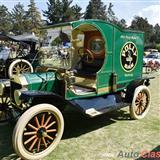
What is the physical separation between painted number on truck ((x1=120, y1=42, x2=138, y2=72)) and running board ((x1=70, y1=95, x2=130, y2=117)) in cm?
78

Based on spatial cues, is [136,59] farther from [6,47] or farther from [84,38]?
[6,47]

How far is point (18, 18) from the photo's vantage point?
68.2m

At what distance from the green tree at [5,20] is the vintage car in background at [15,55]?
5046 centimetres

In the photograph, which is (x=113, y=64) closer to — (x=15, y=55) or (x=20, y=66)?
(x=20, y=66)

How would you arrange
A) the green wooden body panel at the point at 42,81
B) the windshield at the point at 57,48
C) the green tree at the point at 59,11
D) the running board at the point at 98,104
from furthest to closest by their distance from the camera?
1. the green tree at the point at 59,11
2. the running board at the point at 98,104
3. the windshield at the point at 57,48
4. the green wooden body panel at the point at 42,81

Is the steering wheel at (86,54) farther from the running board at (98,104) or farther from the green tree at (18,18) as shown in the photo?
the green tree at (18,18)

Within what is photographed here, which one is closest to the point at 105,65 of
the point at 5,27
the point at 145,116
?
the point at 145,116

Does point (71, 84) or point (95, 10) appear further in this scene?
point (95, 10)

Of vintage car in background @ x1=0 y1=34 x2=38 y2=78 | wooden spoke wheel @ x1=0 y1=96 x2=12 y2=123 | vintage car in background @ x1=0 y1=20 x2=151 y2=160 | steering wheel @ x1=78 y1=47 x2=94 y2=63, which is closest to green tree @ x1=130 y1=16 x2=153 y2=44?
vintage car in background @ x1=0 y1=34 x2=38 y2=78

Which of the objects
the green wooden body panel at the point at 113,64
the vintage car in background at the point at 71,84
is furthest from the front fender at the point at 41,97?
the green wooden body panel at the point at 113,64

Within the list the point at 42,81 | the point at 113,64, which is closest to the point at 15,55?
the point at 113,64

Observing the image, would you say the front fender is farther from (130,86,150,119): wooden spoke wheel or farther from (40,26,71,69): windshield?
(130,86,150,119): wooden spoke wheel

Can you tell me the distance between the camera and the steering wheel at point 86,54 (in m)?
6.62

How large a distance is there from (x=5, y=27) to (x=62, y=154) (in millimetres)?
61055
